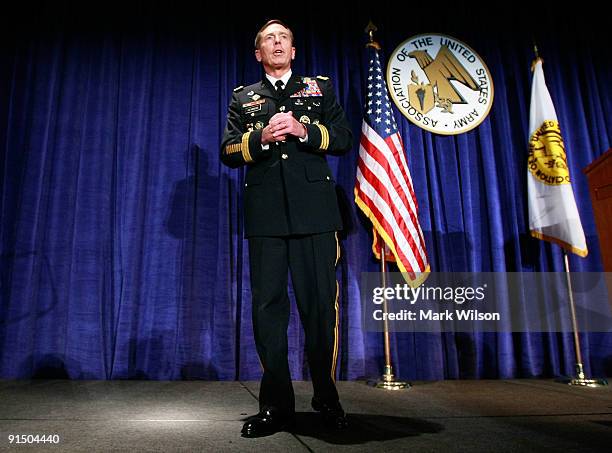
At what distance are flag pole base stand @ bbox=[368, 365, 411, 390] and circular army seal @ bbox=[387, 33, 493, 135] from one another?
1590mm

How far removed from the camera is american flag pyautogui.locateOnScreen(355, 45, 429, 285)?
94.2 inches

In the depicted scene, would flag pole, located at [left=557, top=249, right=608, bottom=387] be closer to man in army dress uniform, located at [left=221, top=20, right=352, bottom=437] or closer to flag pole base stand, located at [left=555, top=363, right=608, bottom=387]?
flag pole base stand, located at [left=555, top=363, right=608, bottom=387]

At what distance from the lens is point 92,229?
2576 mm

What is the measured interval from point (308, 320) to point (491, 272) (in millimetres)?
1785

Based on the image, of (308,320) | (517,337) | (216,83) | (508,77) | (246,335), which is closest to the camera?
(308,320)

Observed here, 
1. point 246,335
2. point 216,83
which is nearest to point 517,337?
point 246,335

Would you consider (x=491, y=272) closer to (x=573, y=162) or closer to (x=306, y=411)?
(x=573, y=162)

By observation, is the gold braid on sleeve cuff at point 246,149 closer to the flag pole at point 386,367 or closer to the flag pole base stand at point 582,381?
the flag pole at point 386,367

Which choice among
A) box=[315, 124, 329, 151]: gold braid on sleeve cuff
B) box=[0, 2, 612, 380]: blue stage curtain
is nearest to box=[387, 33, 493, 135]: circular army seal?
box=[0, 2, 612, 380]: blue stage curtain

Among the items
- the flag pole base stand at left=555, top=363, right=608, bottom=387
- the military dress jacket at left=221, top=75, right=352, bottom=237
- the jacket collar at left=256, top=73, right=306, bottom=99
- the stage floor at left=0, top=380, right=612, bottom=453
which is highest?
the jacket collar at left=256, top=73, right=306, bottom=99

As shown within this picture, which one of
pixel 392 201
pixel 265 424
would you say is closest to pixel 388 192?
pixel 392 201

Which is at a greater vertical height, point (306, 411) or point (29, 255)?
point (29, 255)

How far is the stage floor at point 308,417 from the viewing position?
1.13 metres

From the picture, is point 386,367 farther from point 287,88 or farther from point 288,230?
point 287,88
